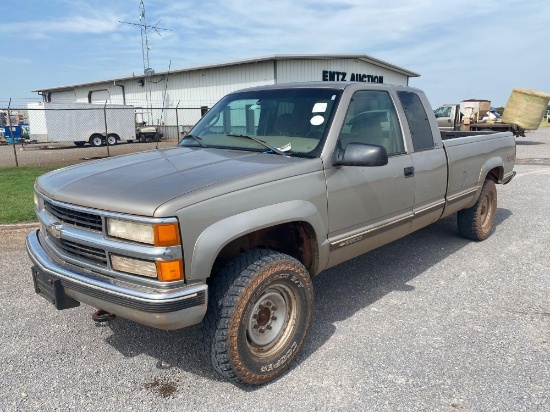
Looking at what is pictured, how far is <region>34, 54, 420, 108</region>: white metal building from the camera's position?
22.9 m

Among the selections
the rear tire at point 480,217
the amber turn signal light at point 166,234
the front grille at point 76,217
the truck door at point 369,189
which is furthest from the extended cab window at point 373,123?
the rear tire at point 480,217

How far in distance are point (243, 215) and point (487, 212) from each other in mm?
4533

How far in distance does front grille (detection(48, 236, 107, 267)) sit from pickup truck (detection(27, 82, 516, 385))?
0.01 meters

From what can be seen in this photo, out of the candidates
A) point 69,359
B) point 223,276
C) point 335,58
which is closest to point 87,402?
point 69,359

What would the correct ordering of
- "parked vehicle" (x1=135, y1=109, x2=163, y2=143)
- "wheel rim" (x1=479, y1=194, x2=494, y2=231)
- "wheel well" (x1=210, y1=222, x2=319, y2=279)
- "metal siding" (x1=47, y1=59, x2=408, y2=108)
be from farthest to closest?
1. "parked vehicle" (x1=135, y1=109, x2=163, y2=143)
2. "metal siding" (x1=47, y1=59, x2=408, y2=108)
3. "wheel rim" (x1=479, y1=194, x2=494, y2=231)
4. "wheel well" (x1=210, y1=222, x2=319, y2=279)

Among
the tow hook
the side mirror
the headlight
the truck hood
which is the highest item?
the side mirror

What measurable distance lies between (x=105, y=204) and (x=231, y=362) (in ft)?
3.88

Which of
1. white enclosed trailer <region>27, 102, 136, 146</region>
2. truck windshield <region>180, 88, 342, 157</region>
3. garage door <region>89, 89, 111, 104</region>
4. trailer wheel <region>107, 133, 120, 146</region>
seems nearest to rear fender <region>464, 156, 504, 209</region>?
truck windshield <region>180, 88, 342, 157</region>

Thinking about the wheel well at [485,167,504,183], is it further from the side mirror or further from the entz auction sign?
the entz auction sign

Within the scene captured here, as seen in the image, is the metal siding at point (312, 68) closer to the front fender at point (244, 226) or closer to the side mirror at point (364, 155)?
the side mirror at point (364, 155)

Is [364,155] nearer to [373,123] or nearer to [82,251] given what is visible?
[373,123]

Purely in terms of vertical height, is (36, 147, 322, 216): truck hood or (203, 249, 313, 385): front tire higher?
(36, 147, 322, 216): truck hood

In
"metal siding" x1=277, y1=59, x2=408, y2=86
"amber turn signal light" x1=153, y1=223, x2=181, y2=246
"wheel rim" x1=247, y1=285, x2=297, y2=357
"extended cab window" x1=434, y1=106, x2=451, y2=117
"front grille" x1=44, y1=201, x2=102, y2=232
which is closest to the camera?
"amber turn signal light" x1=153, y1=223, x2=181, y2=246

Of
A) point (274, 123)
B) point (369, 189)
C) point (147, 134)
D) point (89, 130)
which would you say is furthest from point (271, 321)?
point (147, 134)
